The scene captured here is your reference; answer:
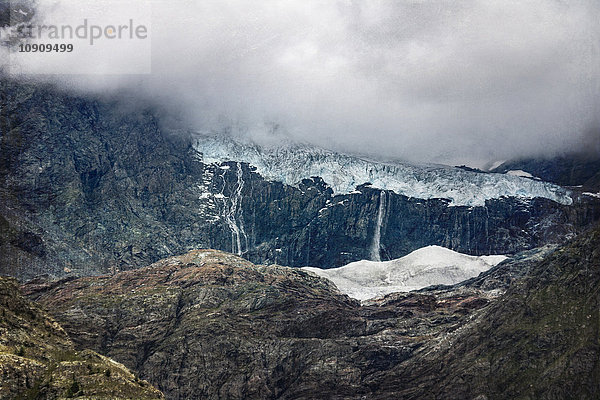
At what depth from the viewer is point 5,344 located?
170m

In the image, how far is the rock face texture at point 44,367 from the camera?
15988 cm

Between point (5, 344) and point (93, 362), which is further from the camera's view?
point (93, 362)

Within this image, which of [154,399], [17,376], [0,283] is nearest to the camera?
[17,376]

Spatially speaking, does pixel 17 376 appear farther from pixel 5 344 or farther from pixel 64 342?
pixel 64 342

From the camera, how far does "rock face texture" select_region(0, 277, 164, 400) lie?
525ft

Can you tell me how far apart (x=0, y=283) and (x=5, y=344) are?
27980mm

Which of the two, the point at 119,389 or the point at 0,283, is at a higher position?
the point at 0,283

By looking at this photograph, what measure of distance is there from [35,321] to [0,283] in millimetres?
12549

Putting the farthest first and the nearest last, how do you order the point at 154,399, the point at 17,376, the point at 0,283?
the point at 0,283, the point at 154,399, the point at 17,376

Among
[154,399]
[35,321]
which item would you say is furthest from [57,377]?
[35,321]

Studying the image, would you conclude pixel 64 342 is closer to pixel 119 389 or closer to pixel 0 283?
pixel 0 283

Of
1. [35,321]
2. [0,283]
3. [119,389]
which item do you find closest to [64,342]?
[35,321]

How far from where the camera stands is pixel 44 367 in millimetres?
168000

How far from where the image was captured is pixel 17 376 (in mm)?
159875
